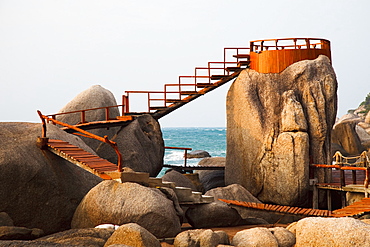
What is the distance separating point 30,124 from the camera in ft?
51.3

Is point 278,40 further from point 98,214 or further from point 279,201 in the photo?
point 98,214

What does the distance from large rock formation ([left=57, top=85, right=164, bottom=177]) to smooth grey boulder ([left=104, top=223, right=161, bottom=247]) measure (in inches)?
365

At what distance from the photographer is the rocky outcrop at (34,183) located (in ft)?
44.3

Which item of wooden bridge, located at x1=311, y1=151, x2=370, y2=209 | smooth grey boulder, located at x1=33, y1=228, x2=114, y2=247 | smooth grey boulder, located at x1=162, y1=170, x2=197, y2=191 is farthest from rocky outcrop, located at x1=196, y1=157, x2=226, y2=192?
smooth grey boulder, located at x1=33, y1=228, x2=114, y2=247

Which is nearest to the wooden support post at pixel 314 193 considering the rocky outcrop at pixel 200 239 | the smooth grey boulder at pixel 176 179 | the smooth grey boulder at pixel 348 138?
the smooth grey boulder at pixel 176 179

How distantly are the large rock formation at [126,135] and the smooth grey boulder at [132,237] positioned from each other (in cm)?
927

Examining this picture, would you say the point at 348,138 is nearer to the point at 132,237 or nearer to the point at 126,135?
the point at 126,135

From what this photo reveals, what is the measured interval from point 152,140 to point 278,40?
5862mm

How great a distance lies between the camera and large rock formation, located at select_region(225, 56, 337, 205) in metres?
20.1

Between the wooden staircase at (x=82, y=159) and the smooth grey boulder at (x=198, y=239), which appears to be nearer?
the smooth grey boulder at (x=198, y=239)

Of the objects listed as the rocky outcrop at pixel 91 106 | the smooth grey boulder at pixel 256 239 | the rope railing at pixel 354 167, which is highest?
the rocky outcrop at pixel 91 106

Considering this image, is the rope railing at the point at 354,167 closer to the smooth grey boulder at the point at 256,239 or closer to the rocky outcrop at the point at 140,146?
the rocky outcrop at the point at 140,146

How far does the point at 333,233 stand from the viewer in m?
11.2

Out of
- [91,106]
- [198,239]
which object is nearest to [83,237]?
[198,239]
